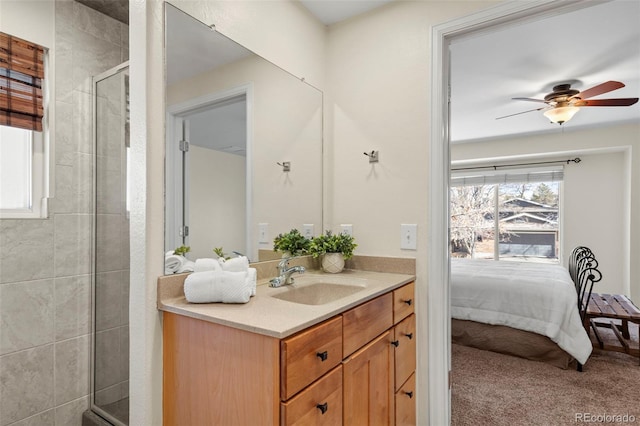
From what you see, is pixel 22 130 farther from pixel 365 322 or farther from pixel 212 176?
pixel 365 322

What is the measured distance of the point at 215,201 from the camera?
5.24 ft

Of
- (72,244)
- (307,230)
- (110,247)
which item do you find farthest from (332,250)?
(72,244)

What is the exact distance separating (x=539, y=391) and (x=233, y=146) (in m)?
2.60

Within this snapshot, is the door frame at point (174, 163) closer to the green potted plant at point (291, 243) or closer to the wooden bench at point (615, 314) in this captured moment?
the green potted plant at point (291, 243)

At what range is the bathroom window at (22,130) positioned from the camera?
164 cm

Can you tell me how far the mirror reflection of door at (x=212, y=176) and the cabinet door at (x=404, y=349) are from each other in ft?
2.67

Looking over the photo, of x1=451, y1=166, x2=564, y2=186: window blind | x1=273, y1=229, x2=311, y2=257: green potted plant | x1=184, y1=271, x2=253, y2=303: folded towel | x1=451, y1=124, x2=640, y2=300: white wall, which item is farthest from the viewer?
x1=451, y1=166, x2=564, y2=186: window blind

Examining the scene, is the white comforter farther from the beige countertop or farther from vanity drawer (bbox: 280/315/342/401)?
vanity drawer (bbox: 280/315/342/401)

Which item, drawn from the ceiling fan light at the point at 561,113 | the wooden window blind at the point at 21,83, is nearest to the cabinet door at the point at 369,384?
the wooden window blind at the point at 21,83

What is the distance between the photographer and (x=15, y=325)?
5.34ft

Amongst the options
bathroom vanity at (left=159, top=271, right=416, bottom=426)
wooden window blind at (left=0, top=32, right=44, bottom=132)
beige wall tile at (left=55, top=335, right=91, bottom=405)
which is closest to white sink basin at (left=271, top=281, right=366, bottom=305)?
bathroom vanity at (left=159, top=271, right=416, bottom=426)

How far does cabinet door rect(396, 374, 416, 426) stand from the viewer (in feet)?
5.22

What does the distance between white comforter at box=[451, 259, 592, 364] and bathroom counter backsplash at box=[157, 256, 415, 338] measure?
5.75 ft

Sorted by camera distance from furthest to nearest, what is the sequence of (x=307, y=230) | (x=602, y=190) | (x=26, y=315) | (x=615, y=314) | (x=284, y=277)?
(x=602, y=190), (x=615, y=314), (x=307, y=230), (x=26, y=315), (x=284, y=277)
